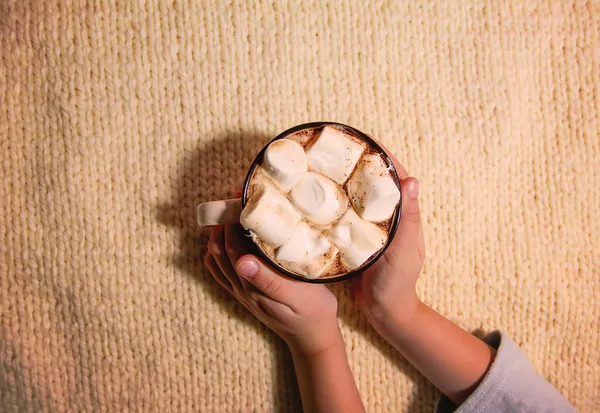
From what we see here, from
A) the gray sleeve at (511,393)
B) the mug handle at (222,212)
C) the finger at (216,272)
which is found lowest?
the gray sleeve at (511,393)

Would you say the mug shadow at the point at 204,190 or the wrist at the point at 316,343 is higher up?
the mug shadow at the point at 204,190

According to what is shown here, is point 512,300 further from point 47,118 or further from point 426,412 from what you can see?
point 47,118

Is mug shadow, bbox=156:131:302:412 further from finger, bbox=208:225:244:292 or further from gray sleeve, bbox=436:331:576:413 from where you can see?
gray sleeve, bbox=436:331:576:413

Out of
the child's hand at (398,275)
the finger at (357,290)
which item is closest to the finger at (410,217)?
the child's hand at (398,275)

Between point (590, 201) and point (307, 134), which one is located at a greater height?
point (307, 134)

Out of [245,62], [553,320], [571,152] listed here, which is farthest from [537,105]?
[245,62]

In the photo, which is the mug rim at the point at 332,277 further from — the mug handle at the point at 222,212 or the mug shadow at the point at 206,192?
the mug shadow at the point at 206,192
